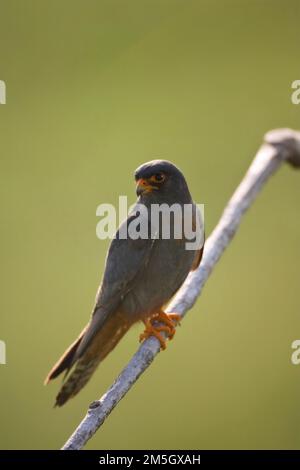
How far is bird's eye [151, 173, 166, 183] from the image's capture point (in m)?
5.80

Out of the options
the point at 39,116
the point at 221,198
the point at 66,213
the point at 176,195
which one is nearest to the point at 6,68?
the point at 39,116

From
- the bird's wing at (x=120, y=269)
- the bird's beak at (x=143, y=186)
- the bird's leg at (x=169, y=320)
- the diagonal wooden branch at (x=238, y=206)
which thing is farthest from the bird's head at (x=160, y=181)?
the bird's leg at (x=169, y=320)

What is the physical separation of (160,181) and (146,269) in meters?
0.73

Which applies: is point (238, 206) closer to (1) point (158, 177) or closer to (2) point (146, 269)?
(1) point (158, 177)

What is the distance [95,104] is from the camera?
13.1 m

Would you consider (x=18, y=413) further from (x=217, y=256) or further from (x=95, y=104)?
(x=95, y=104)

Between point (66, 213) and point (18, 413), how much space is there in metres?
3.19

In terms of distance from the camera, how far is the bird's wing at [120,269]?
18.8 feet

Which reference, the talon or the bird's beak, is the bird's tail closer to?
the talon

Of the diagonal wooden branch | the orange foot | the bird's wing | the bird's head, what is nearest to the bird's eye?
the bird's head

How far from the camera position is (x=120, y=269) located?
580 centimetres

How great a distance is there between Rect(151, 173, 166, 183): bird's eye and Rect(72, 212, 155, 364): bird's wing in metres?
0.33

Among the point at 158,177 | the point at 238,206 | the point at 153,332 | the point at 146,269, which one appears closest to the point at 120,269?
the point at 146,269

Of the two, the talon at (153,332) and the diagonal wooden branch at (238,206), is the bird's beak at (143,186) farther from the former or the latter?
the talon at (153,332)
